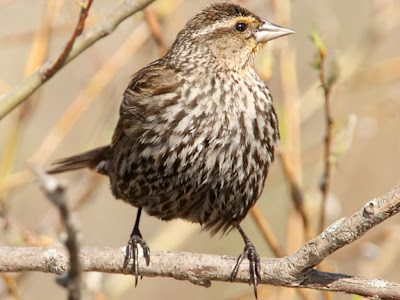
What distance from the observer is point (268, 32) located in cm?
345

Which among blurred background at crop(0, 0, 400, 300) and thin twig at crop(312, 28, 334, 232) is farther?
blurred background at crop(0, 0, 400, 300)

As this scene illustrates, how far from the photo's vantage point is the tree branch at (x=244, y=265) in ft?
7.29

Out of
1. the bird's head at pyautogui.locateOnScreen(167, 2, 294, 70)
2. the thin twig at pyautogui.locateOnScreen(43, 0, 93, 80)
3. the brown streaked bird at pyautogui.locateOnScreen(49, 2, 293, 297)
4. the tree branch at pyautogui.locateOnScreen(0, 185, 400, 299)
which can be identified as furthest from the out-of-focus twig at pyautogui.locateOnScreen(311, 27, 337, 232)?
the thin twig at pyautogui.locateOnScreen(43, 0, 93, 80)

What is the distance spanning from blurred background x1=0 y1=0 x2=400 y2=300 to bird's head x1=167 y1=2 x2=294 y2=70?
120 millimetres

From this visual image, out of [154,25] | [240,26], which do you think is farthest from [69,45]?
[240,26]

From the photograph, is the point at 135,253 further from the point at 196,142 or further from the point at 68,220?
the point at 68,220

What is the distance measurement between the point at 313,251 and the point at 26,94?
1.19 meters

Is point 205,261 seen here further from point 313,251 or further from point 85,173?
point 85,173

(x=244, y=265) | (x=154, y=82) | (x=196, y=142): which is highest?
(x=154, y=82)

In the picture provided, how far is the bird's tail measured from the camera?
12.8ft

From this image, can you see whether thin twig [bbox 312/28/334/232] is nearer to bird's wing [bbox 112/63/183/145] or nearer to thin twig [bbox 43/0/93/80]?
bird's wing [bbox 112/63/183/145]

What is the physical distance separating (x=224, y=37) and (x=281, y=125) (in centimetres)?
55

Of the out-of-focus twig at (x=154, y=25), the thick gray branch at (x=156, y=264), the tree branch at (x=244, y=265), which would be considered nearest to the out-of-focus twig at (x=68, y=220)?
the tree branch at (x=244, y=265)

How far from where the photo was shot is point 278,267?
8.34 ft
